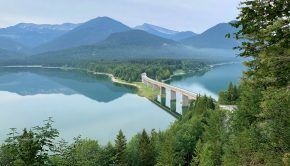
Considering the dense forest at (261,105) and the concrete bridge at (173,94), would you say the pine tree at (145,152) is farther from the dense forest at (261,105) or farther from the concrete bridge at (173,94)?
the concrete bridge at (173,94)

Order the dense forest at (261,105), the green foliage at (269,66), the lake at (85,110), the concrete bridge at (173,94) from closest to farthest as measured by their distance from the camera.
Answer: the dense forest at (261,105)
the green foliage at (269,66)
the lake at (85,110)
the concrete bridge at (173,94)

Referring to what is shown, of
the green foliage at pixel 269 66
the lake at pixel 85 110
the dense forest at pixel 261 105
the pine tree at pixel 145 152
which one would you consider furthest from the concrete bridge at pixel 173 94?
the green foliage at pixel 269 66

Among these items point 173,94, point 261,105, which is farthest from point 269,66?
point 173,94

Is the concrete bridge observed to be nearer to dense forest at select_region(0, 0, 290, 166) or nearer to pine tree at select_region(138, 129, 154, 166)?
pine tree at select_region(138, 129, 154, 166)

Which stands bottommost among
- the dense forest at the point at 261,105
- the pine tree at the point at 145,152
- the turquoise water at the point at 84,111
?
the turquoise water at the point at 84,111

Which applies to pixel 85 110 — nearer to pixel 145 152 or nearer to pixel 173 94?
pixel 173 94

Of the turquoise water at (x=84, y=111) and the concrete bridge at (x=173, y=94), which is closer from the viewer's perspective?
the turquoise water at (x=84, y=111)

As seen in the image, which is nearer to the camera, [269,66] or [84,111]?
[269,66]

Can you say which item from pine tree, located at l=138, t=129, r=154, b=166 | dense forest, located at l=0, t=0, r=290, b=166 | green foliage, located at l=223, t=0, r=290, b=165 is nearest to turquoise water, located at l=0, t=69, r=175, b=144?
pine tree, located at l=138, t=129, r=154, b=166

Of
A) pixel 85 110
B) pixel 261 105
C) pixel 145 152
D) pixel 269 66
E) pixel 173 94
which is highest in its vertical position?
pixel 269 66
